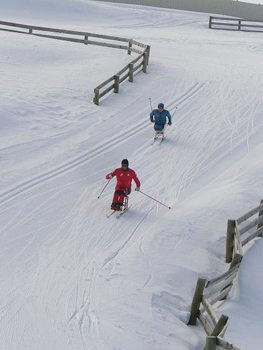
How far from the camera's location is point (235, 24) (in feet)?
128

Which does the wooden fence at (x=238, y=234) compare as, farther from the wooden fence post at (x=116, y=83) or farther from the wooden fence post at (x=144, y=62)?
the wooden fence post at (x=144, y=62)

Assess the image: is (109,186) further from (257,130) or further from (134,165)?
(257,130)

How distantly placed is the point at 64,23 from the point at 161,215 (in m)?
25.9

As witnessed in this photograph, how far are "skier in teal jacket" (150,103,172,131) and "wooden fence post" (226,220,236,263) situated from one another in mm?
6628

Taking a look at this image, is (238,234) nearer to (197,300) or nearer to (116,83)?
(197,300)

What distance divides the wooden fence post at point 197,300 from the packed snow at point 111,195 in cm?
22

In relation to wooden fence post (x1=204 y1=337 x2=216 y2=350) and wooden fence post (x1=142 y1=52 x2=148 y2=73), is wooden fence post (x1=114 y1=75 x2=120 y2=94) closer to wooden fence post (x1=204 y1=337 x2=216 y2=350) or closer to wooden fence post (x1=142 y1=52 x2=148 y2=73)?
wooden fence post (x1=142 y1=52 x2=148 y2=73)

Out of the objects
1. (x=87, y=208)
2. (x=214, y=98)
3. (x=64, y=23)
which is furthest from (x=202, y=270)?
(x=64, y=23)

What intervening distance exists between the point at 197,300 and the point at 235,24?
31634mm

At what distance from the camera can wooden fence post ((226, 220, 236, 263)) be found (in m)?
11.8

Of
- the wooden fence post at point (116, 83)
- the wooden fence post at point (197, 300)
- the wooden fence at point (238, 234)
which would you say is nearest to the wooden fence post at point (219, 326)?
the wooden fence post at point (197, 300)

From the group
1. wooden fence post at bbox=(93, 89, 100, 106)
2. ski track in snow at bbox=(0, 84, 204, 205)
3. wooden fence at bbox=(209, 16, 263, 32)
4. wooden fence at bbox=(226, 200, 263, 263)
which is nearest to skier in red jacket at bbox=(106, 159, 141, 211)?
ski track in snow at bbox=(0, 84, 204, 205)

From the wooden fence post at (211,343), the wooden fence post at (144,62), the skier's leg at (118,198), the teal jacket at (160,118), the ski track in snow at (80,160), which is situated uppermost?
the wooden fence post at (144,62)

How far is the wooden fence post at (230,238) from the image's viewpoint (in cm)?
1182
